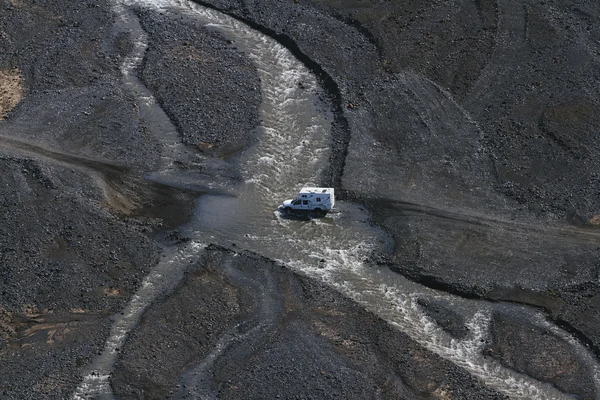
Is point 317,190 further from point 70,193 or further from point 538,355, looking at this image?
point 538,355

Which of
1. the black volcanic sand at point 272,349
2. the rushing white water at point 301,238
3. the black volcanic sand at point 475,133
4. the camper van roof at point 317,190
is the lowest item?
the black volcanic sand at point 272,349

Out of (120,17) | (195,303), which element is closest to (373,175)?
(195,303)

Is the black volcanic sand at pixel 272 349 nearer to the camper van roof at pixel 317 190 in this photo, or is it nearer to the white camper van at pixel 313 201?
the white camper van at pixel 313 201

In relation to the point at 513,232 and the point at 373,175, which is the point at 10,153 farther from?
the point at 513,232

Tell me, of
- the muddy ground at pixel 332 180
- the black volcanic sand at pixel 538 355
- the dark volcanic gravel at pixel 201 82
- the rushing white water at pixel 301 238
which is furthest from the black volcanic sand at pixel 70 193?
the black volcanic sand at pixel 538 355

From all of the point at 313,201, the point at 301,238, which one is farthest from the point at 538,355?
the point at 313,201

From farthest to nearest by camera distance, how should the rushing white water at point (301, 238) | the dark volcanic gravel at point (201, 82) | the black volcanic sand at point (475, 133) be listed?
the dark volcanic gravel at point (201, 82), the black volcanic sand at point (475, 133), the rushing white water at point (301, 238)
